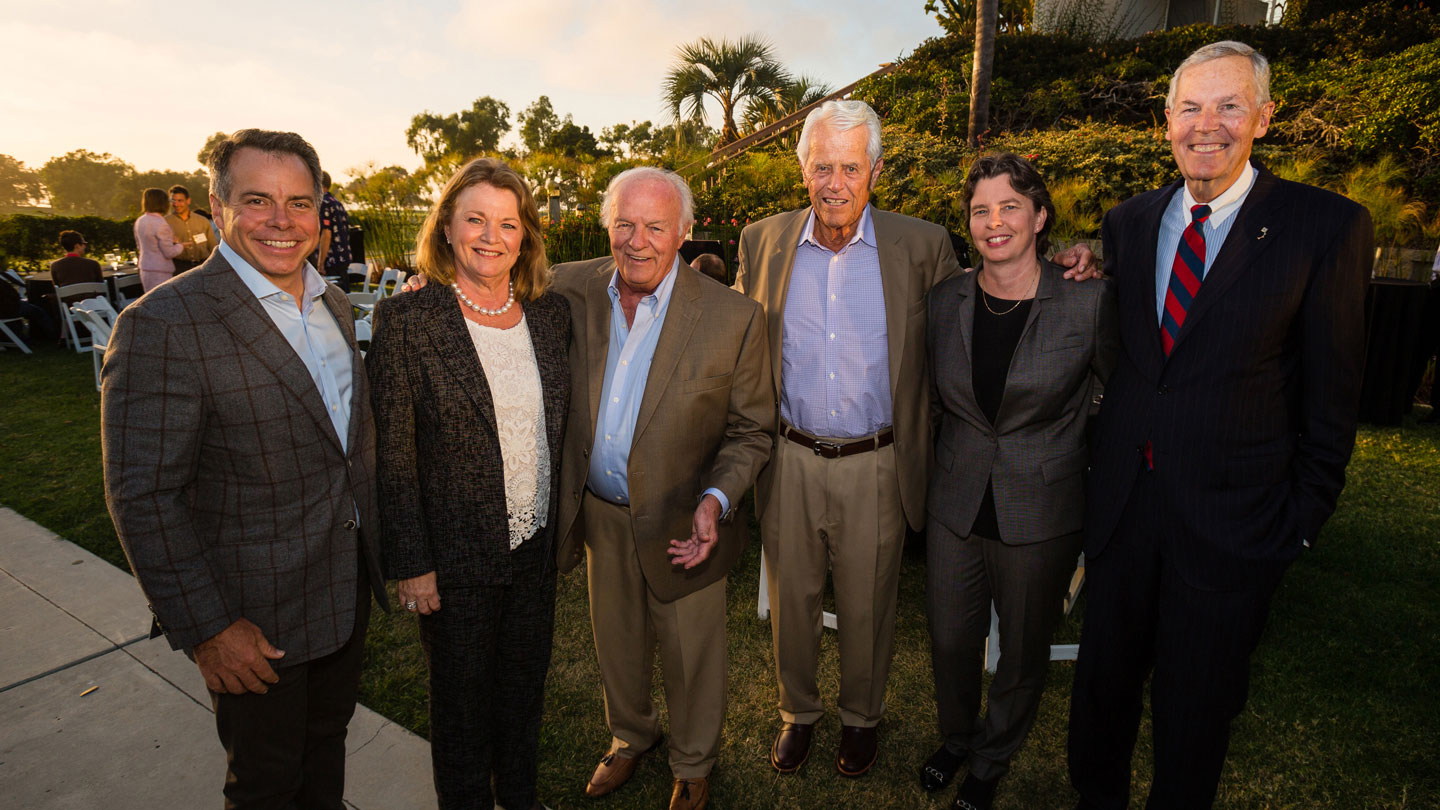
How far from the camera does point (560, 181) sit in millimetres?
19281

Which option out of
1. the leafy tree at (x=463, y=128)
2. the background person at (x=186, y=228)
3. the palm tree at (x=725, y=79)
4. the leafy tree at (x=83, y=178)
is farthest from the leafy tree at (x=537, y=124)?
the background person at (x=186, y=228)

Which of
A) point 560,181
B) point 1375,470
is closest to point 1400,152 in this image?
point 1375,470

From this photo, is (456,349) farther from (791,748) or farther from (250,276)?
(791,748)

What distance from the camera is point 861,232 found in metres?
2.55

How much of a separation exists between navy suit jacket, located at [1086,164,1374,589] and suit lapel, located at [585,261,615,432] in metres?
1.60

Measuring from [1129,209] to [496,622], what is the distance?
2371 millimetres

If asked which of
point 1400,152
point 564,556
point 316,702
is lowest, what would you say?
point 316,702

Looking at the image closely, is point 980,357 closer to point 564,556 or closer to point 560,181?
point 564,556

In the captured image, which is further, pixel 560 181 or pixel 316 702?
pixel 560 181

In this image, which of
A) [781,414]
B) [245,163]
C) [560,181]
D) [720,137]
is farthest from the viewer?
[720,137]

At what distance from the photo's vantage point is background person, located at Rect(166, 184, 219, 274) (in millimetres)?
8484

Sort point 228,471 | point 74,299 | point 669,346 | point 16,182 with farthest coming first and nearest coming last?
point 16,182, point 74,299, point 669,346, point 228,471

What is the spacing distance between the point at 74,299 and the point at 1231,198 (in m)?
13.7

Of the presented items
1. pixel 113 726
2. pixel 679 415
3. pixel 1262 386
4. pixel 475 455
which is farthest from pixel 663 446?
pixel 113 726
